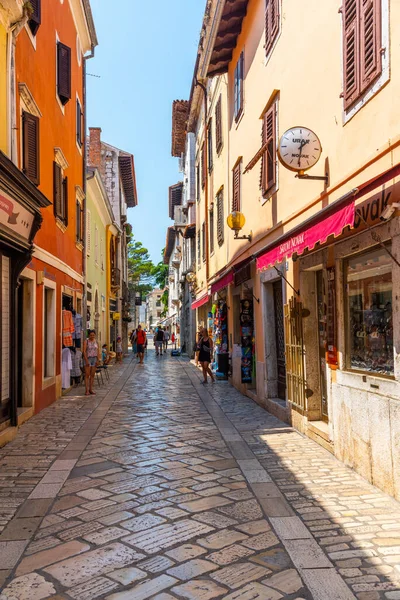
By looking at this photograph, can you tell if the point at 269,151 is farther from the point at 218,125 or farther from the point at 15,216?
the point at 218,125

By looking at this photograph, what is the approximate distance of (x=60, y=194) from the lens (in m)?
13.1

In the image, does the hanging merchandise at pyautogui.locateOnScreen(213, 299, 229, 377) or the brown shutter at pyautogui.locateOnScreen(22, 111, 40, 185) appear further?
the hanging merchandise at pyautogui.locateOnScreen(213, 299, 229, 377)

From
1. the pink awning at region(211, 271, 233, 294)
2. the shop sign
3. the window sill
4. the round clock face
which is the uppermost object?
the window sill

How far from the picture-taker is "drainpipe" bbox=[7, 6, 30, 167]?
8.33 meters

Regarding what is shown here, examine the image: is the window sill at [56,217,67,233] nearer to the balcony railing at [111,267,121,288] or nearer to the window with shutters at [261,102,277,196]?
the window with shutters at [261,102,277,196]

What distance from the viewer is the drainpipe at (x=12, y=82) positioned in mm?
8328

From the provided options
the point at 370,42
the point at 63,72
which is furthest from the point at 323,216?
the point at 63,72

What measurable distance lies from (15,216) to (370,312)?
517 centimetres

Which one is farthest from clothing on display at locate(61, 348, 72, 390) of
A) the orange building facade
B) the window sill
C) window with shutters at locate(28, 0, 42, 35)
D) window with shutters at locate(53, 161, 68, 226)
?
window with shutters at locate(28, 0, 42, 35)

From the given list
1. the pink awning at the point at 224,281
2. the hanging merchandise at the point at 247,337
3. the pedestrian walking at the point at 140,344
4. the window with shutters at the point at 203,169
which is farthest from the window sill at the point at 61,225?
the pedestrian walking at the point at 140,344

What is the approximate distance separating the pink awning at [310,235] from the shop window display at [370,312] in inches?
22.3

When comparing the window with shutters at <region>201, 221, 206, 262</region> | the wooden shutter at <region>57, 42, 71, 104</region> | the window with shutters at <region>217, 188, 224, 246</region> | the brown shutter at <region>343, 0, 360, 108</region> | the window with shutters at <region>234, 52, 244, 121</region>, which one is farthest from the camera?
the window with shutters at <region>201, 221, 206, 262</region>

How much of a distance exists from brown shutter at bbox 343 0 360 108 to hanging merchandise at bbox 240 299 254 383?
7.08m

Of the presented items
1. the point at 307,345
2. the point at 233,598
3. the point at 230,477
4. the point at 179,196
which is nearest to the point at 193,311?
the point at 179,196
